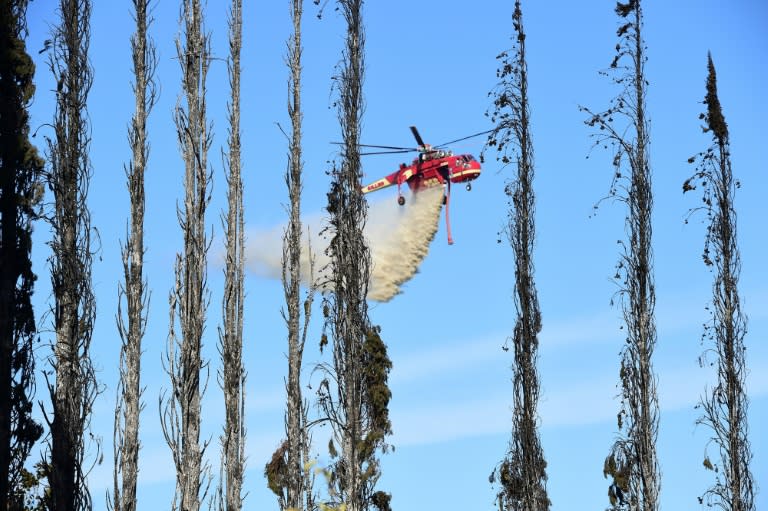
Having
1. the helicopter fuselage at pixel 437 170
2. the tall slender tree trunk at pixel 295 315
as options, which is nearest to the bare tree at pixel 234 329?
the tall slender tree trunk at pixel 295 315

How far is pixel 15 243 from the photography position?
64.4ft

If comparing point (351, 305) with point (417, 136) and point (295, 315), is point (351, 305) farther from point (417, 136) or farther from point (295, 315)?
point (417, 136)

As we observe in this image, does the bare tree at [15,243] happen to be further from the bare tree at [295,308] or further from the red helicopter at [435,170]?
the red helicopter at [435,170]

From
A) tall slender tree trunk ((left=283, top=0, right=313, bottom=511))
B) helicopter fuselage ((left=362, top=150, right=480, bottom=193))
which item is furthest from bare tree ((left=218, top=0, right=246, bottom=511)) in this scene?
helicopter fuselage ((left=362, top=150, right=480, bottom=193))

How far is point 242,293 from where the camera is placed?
2609 cm

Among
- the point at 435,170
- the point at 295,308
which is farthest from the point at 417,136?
the point at 295,308

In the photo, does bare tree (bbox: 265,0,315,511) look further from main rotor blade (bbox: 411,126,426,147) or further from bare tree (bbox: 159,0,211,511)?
main rotor blade (bbox: 411,126,426,147)

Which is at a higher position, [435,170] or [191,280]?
[435,170]

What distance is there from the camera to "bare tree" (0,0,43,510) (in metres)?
18.9

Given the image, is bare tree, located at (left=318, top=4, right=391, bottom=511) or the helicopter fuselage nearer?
bare tree, located at (left=318, top=4, right=391, bottom=511)

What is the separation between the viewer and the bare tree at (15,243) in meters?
18.9

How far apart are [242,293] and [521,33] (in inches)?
324

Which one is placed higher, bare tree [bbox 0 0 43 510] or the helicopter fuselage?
the helicopter fuselage

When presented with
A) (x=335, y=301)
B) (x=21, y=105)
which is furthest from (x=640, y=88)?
(x=21, y=105)
